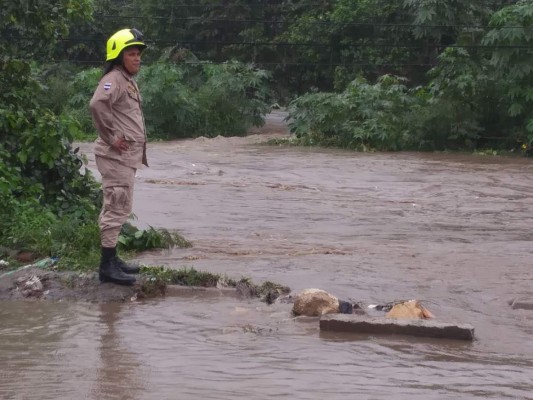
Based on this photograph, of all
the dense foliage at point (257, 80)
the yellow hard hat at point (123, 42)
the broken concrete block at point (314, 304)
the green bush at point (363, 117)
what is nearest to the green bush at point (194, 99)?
the dense foliage at point (257, 80)

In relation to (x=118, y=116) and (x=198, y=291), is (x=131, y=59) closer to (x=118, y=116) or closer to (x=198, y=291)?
(x=118, y=116)

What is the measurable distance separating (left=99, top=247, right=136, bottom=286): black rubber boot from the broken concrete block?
1401 mm

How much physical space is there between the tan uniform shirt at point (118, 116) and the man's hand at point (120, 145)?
2cm

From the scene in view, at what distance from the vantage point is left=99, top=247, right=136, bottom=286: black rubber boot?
25.6 ft

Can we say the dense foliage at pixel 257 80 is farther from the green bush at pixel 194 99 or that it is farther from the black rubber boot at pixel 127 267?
the black rubber boot at pixel 127 267

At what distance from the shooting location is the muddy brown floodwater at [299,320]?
5.68 meters

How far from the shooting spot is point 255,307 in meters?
7.48

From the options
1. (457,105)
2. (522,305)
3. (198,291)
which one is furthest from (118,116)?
(457,105)

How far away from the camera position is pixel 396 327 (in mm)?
6641

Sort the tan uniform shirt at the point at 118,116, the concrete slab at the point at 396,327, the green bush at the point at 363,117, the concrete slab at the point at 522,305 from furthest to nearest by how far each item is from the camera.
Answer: the green bush at the point at 363,117, the tan uniform shirt at the point at 118,116, the concrete slab at the point at 522,305, the concrete slab at the point at 396,327

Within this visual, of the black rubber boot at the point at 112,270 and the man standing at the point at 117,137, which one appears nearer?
the man standing at the point at 117,137

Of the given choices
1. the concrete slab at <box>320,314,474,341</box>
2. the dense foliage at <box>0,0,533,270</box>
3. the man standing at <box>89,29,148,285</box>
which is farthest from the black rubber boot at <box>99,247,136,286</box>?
the concrete slab at <box>320,314,474,341</box>

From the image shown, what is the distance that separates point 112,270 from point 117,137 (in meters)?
1.03

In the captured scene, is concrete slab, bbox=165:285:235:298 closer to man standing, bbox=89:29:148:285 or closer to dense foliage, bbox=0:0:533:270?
man standing, bbox=89:29:148:285
